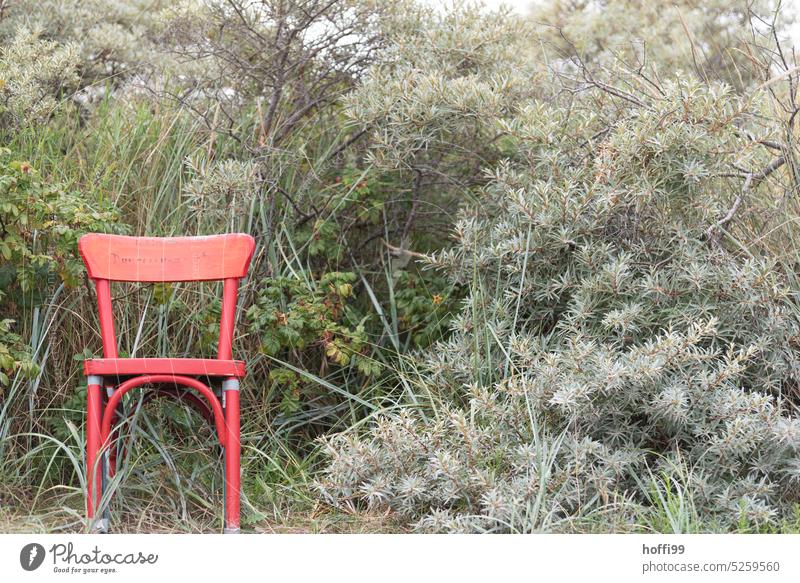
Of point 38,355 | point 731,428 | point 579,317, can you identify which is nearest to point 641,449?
point 731,428

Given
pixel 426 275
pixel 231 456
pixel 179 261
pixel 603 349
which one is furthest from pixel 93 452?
pixel 426 275

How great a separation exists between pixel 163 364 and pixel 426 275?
5.20 ft

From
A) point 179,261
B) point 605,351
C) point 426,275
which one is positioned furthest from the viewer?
point 426,275

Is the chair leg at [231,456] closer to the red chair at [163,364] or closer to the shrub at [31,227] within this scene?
the red chair at [163,364]

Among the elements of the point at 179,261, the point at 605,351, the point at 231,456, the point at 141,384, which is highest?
the point at 179,261

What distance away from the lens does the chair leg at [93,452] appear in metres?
2.68

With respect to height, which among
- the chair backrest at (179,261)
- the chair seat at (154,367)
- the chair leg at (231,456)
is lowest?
the chair leg at (231,456)

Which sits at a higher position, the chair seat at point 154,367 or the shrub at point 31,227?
the shrub at point 31,227

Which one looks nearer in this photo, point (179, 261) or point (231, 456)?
point (231, 456)

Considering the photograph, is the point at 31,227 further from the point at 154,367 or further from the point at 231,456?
the point at 231,456

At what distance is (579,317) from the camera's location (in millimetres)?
3041

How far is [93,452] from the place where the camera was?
271 centimetres

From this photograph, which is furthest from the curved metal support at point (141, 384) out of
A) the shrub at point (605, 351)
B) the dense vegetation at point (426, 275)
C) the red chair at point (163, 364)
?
the shrub at point (605, 351)

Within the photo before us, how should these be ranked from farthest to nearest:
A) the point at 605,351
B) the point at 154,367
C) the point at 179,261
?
the point at 179,261 → the point at 605,351 → the point at 154,367
